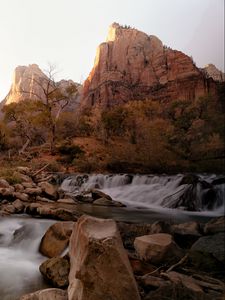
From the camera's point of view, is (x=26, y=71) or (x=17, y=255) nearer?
(x=17, y=255)

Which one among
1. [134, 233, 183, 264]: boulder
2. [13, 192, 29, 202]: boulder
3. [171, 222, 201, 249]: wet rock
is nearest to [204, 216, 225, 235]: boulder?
[171, 222, 201, 249]: wet rock

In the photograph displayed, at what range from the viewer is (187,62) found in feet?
119

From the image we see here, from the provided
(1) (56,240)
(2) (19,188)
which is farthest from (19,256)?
(2) (19,188)

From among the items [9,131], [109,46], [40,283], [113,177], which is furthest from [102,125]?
[109,46]

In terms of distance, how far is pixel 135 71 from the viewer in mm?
39594

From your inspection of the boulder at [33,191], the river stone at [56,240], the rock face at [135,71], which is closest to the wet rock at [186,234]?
the river stone at [56,240]

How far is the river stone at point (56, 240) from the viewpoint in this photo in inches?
135

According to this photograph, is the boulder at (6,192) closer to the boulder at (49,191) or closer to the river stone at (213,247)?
the boulder at (49,191)

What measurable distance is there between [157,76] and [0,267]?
36230mm

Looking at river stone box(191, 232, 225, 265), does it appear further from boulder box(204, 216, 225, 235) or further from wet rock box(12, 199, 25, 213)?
wet rock box(12, 199, 25, 213)

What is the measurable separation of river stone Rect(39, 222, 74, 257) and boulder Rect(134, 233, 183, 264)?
88 centimetres

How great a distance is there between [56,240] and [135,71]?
38.0m

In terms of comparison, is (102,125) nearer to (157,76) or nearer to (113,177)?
(113,177)

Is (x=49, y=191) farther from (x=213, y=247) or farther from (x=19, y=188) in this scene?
(x=213, y=247)
